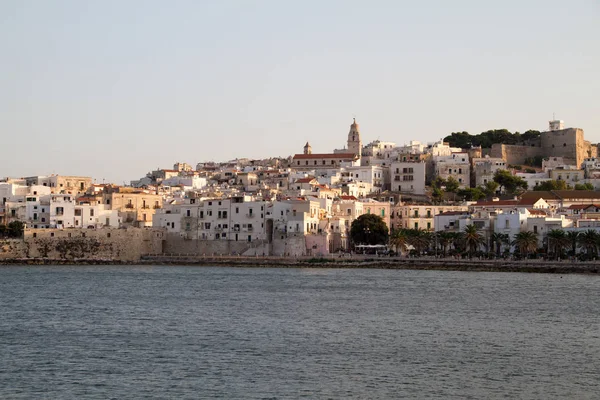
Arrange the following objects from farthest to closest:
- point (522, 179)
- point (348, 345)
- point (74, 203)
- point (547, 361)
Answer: point (522, 179), point (74, 203), point (348, 345), point (547, 361)

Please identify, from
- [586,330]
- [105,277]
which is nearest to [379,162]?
[105,277]

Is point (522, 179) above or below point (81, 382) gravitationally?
above

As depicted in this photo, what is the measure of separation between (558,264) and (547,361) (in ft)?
105

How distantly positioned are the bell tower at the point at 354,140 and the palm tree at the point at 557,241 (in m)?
43.7

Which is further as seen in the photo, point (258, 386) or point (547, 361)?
point (547, 361)

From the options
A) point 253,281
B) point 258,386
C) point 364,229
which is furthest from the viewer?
point 364,229

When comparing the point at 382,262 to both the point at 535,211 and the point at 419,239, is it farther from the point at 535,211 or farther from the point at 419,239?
the point at 535,211

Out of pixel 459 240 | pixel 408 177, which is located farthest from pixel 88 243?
pixel 408 177

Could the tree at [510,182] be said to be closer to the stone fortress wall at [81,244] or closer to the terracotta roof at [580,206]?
the terracotta roof at [580,206]

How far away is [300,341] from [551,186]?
60.5 meters

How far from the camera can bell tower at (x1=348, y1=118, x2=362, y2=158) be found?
99938mm

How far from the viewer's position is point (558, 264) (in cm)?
5328

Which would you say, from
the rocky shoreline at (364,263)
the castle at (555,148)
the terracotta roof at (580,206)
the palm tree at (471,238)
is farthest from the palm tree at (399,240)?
the castle at (555,148)

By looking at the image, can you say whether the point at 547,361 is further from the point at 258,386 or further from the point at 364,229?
the point at 364,229
